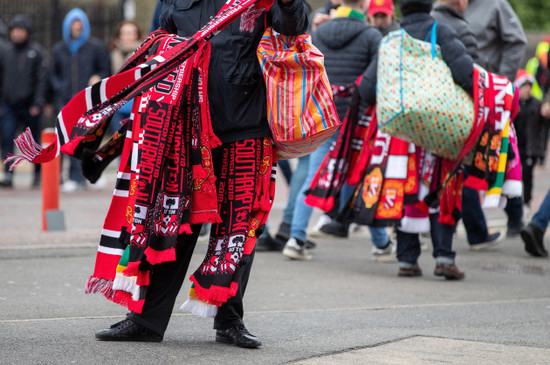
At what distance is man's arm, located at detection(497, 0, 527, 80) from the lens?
8445mm

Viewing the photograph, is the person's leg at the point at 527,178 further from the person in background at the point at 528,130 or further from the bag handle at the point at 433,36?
the bag handle at the point at 433,36

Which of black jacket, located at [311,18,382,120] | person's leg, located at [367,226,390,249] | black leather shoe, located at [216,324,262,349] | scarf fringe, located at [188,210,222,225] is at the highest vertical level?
black jacket, located at [311,18,382,120]

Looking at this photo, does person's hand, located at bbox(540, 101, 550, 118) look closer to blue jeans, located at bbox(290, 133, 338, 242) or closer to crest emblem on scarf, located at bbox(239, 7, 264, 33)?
blue jeans, located at bbox(290, 133, 338, 242)

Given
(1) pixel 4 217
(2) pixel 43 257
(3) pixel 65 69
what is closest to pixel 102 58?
(3) pixel 65 69

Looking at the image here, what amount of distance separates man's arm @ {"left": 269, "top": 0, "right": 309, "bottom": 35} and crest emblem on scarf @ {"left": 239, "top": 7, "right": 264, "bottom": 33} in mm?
74

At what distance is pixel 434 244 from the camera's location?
7.02 metres

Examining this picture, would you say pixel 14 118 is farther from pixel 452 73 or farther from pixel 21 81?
pixel 452 73

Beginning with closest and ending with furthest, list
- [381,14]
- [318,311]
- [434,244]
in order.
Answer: [318,311]
[434,244]
[381,14]

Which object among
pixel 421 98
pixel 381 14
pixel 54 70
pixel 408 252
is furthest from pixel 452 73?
pixel 54 70

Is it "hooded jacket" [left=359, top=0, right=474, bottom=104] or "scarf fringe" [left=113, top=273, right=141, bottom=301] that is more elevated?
"hooded jacket" [left=359, top=0, right=474, bottom=104]

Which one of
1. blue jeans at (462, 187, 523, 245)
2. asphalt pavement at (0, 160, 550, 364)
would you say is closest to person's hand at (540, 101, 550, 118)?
blue jeans at (462, 187, 523, 245)

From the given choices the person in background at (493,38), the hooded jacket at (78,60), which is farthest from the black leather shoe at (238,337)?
the hooded jacket at (78,60)

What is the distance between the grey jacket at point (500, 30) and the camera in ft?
27.6

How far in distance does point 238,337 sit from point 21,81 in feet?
31.4
